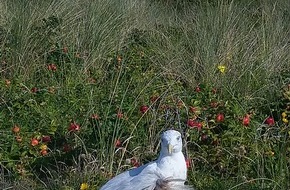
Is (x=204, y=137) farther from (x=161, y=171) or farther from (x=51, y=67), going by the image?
(x=51, y=67)

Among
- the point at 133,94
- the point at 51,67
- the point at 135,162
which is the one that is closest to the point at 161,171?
the point at 135,162

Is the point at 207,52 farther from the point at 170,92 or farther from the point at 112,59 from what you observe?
the point at 170,92

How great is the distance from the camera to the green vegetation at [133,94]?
402 cm

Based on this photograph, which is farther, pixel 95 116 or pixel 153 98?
pixel 153 98

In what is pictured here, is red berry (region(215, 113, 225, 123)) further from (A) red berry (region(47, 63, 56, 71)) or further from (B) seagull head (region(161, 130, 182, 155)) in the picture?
(A) red berry (region(47, 63, 56, 71))

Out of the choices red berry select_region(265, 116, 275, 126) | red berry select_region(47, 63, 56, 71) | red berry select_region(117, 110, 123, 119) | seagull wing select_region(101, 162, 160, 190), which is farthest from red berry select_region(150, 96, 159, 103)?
seagull wing select_region(101, 162, 160, 190)

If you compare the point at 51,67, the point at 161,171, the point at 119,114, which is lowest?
the point at 51,67

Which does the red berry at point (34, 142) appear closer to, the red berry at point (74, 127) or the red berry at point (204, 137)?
the red berry at point (74, 127)

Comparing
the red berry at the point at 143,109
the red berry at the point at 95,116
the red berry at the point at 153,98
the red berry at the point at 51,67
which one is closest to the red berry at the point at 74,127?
the red berry at the point at 95,116

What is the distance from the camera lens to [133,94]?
4.84 m

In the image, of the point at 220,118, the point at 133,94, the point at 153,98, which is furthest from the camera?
the point at 133,94

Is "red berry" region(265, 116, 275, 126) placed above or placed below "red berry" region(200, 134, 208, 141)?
above

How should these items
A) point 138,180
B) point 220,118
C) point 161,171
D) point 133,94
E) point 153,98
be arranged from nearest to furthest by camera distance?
point 138,180 < point 161,171 < point 220,118 < point 153,98 < point 133,94

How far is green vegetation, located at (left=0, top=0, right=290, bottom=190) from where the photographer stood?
4.02m
